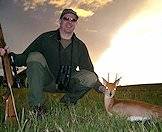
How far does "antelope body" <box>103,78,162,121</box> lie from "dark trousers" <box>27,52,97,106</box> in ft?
1.33

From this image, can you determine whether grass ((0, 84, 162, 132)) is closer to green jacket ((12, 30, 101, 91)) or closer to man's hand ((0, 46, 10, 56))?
man's hand ((0, 46, 10, 56))

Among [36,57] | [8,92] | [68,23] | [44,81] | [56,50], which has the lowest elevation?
[8,92]

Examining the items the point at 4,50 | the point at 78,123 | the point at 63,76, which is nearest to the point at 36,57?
the point at 63,76

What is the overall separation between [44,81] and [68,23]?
3.72ft

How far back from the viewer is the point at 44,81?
8.44 meters

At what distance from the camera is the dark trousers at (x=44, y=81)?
8102 mm

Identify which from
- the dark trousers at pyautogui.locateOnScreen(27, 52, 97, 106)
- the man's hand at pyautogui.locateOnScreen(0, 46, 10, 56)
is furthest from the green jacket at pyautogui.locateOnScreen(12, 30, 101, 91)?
the man's hand at pyautogui.locateOnScreen(0, 46, 10, 56)

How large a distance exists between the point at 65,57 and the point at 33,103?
3.90ft

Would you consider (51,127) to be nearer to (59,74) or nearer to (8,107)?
(8,107)

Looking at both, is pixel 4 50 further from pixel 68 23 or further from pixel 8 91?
pixel 68 23

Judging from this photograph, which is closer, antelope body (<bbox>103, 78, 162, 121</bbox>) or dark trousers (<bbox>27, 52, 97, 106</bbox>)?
antelope body (<bbox>103, 78, 162, 121</bbox>)

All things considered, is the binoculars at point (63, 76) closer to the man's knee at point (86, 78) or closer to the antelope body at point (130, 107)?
the man's knee at point (86, 78)

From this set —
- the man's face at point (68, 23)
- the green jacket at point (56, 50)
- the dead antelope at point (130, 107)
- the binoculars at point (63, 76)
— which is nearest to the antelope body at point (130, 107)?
the dead antelope at point (130, 107)

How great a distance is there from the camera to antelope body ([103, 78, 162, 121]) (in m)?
7.77
